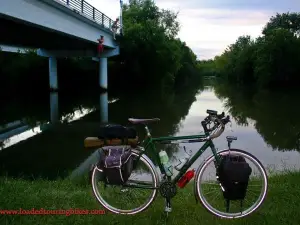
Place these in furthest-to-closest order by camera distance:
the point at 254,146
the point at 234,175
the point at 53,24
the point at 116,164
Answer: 1. the point at 53,24
2. the point at 254,146
3. the point at 116,164
4. the point at 234,175

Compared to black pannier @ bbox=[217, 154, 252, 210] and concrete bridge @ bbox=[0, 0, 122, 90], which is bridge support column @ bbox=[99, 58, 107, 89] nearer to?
concrete bridge @ bbox=[0, 0, 122, 90]

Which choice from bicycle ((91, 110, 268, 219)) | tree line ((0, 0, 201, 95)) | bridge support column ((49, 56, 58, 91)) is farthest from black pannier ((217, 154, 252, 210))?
tree line ((0, 0, 201, 95))

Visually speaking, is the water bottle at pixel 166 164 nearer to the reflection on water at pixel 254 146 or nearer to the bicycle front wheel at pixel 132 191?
the bicycle front wheel at pixel 132 191

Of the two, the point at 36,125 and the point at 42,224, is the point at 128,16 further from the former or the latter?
the point at 42,224

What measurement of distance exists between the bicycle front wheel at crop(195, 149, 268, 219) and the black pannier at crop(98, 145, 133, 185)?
660mm

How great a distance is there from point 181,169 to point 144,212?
59 cm

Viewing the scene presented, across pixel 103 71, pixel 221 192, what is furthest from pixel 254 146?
pixel 103 71

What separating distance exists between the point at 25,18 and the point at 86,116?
7479mm

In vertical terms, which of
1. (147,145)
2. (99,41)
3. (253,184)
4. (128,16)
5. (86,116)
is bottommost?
(86,116)

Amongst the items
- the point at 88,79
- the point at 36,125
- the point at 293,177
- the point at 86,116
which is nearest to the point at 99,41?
the point at 86,116

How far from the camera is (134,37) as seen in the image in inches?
1698

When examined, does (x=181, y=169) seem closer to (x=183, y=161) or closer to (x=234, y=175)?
(x=183, y=161)

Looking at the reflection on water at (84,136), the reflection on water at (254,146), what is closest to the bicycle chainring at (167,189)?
the reflection on water at (84,136)

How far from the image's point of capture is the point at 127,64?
1863 inches
